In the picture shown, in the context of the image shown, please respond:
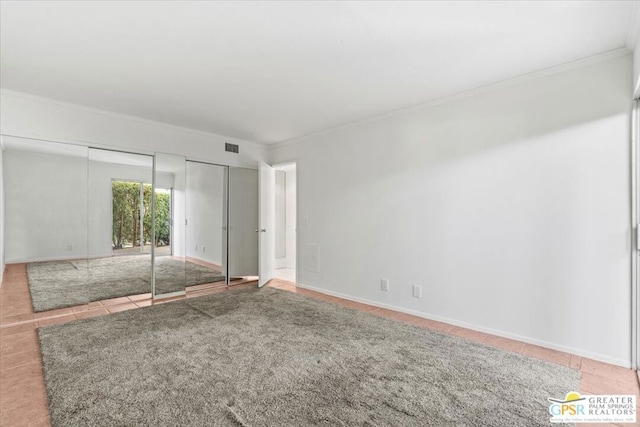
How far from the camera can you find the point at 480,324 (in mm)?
3225

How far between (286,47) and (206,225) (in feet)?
12.6

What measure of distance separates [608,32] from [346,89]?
215cm

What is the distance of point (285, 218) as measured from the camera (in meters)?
7.30

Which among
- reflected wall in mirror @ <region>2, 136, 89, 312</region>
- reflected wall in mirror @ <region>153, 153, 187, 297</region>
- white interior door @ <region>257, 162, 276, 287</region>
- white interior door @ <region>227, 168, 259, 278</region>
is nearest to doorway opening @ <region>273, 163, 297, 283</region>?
white interior door @ <region>227, 168, 259, 278</region>

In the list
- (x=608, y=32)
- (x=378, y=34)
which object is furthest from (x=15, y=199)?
(x=608, y=32)

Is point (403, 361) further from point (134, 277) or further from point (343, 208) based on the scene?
point (134, 277)

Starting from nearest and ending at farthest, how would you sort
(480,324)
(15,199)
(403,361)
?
(403,361) < (480,324) < (15,199)

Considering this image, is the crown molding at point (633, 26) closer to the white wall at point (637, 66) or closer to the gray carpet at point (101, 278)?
the white wall at point (637, 66)

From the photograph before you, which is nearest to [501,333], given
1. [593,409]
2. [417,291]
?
[417,291]

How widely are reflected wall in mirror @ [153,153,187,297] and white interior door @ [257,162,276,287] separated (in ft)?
4.06

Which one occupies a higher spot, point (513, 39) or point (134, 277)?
point (513, 39)

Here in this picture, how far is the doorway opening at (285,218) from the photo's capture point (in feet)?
23.5

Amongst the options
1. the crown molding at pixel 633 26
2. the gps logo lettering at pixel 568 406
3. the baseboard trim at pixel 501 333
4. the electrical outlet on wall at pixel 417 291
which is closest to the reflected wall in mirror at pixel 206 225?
the baseboard trim at pixel 501 333

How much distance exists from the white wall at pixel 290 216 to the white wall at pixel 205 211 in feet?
6.70
